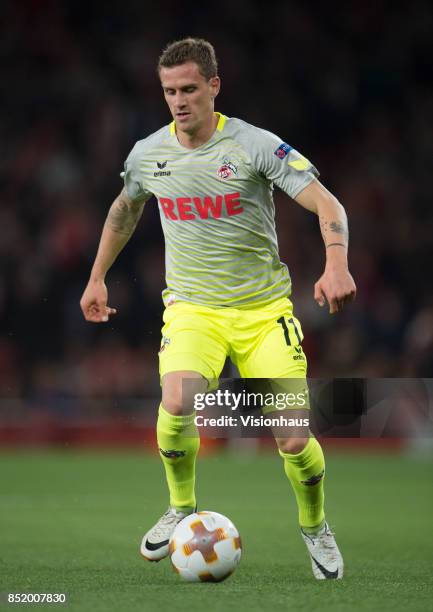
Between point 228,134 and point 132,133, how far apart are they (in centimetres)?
993

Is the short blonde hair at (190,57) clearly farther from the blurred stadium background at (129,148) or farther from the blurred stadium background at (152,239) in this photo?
the blurred stadium background at (129,148)

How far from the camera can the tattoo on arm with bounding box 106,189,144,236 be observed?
5.48 metres

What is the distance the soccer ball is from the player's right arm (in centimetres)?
122

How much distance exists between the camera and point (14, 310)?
43.3 feet

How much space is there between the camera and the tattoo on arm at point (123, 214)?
18.0 feet

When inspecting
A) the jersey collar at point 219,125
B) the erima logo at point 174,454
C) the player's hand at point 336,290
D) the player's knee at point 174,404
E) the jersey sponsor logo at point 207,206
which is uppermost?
the jersey collar at point 219,125

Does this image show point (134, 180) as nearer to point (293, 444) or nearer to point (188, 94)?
point (188, 94)

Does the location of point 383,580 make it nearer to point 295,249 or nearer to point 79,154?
point 295,249

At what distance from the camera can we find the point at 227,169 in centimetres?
507

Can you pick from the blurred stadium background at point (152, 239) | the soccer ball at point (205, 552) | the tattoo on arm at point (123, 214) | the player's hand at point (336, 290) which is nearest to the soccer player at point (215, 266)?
the tattoo on arm at point (123, 214)

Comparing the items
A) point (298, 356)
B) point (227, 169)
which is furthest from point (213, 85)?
point (298, 356)

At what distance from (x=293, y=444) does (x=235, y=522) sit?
2.48m

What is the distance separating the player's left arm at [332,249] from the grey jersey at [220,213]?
0.29 m

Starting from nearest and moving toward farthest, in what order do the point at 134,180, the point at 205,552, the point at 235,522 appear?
the point at 205,552 → the point at 134,180 → the point at 235,522
